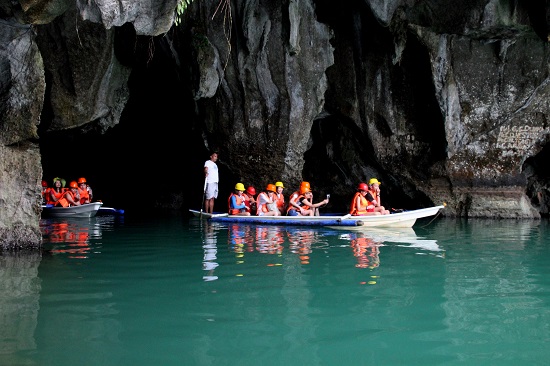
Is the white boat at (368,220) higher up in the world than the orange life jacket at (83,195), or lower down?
lower down

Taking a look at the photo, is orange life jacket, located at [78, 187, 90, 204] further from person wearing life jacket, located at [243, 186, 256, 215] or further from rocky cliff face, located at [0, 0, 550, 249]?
person wearing life jacket, located at [243, 186, 256, 215]

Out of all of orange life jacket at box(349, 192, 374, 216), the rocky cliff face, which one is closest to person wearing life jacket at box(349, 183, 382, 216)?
orange life jacket at box(349, 192, 374, 216)

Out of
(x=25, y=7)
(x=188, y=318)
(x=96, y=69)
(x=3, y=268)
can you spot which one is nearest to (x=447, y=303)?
(x=188, y=318)

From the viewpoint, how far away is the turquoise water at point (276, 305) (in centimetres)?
370

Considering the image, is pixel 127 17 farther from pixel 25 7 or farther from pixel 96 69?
pixel 96 69

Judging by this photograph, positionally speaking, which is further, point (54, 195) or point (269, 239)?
point (54, 195)

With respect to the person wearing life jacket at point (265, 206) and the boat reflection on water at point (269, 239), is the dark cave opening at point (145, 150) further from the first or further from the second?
the boat reflection on water at point (269, 239)

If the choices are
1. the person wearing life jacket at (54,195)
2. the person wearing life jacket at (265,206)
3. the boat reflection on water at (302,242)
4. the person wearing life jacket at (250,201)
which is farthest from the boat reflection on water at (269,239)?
the person wearing life jacket at (54,195)

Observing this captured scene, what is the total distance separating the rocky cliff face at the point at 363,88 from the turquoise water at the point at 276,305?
24.3 ft

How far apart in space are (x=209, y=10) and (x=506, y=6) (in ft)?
25.5

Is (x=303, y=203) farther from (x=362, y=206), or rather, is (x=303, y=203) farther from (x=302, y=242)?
(x=302, y=242)

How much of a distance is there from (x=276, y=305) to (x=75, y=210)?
44.0 feet

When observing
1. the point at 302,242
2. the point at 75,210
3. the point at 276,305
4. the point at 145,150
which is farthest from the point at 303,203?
the point at 145,150

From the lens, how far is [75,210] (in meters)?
17.0
